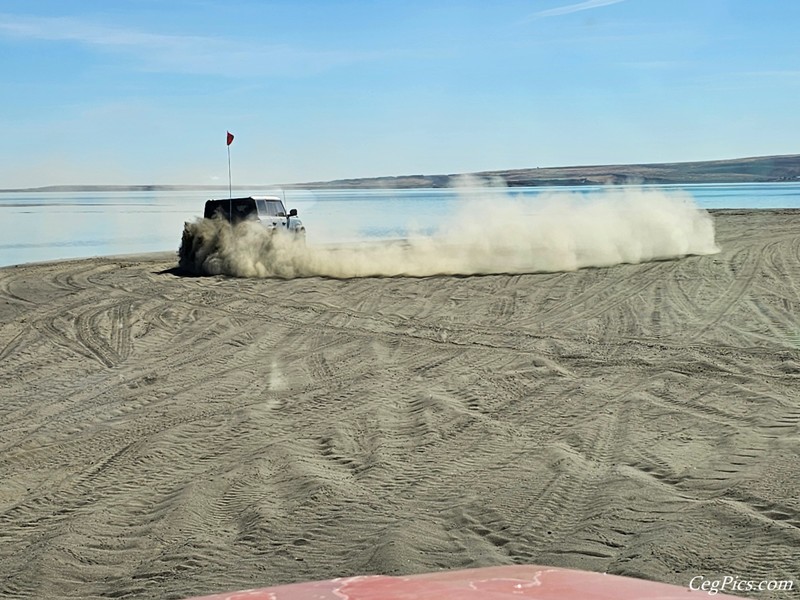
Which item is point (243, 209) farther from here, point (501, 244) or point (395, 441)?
point (395, 441)

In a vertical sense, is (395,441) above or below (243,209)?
below

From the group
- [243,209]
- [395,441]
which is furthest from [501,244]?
[395,441]

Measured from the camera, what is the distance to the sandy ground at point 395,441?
19.5 ft

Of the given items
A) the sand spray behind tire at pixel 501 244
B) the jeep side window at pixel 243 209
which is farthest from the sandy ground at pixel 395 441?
the jeep side window at pixel 243 209

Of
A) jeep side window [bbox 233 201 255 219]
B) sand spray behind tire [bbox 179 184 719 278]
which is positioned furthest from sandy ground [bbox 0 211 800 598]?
jeep side window [bbox 233 201 255 219]

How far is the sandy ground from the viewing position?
595cm

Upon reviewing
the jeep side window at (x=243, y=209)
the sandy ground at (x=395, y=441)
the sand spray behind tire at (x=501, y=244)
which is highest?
the jeep side window at (x=243, y=209)

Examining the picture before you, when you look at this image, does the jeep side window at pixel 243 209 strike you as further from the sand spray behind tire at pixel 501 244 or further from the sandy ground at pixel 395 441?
the sandy ground at pixel 395 441

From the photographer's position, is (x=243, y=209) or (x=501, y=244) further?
(x=501, y=244)

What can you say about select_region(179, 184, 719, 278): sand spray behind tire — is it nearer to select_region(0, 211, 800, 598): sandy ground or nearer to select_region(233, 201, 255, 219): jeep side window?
select_region(233, 201, 255, 219): jeep side window

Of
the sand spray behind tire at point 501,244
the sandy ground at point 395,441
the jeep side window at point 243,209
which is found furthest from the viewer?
the jeep side window at point 243,209

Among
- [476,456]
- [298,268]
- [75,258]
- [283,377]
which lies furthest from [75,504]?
[75,258]

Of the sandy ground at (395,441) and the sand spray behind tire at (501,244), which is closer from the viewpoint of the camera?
the sandy ground at (395,441)

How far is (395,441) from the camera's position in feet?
28.1
